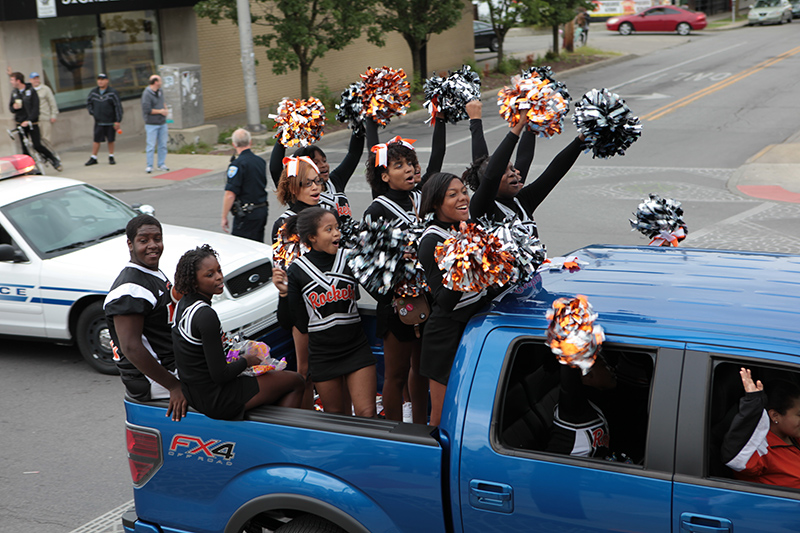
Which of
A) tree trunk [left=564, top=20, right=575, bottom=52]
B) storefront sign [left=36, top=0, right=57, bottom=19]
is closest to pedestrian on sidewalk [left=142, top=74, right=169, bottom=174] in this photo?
storefront sign [left=36, top=0, right=57, bottom=19]

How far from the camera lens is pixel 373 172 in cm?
552

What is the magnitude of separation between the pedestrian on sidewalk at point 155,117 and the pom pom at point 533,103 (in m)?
13.6

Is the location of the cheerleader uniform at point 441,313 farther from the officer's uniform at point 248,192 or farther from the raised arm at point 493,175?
the officer's uniform at point 248,192

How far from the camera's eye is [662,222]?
500cm

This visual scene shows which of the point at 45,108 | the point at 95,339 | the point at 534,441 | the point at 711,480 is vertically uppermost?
the point at 45,108

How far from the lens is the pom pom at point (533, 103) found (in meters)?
4.26

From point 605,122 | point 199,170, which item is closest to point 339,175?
point 605,122

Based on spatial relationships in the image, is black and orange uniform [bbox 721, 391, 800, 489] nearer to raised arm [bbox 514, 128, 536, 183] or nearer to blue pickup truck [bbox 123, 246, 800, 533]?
blue pickup truck [bbox 123, 246, 800, 533]

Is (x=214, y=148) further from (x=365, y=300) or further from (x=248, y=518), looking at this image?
(x=248, y=518)

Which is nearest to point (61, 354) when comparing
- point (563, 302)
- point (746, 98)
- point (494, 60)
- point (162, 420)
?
point (162, 420)

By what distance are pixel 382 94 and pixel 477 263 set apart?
3001 mm

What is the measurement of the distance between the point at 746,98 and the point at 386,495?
21.8 metres

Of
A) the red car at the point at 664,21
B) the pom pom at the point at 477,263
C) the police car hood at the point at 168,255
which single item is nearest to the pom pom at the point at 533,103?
the pom pom at the point at 477,263

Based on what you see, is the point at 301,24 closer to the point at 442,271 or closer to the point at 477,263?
the point at 442,271
